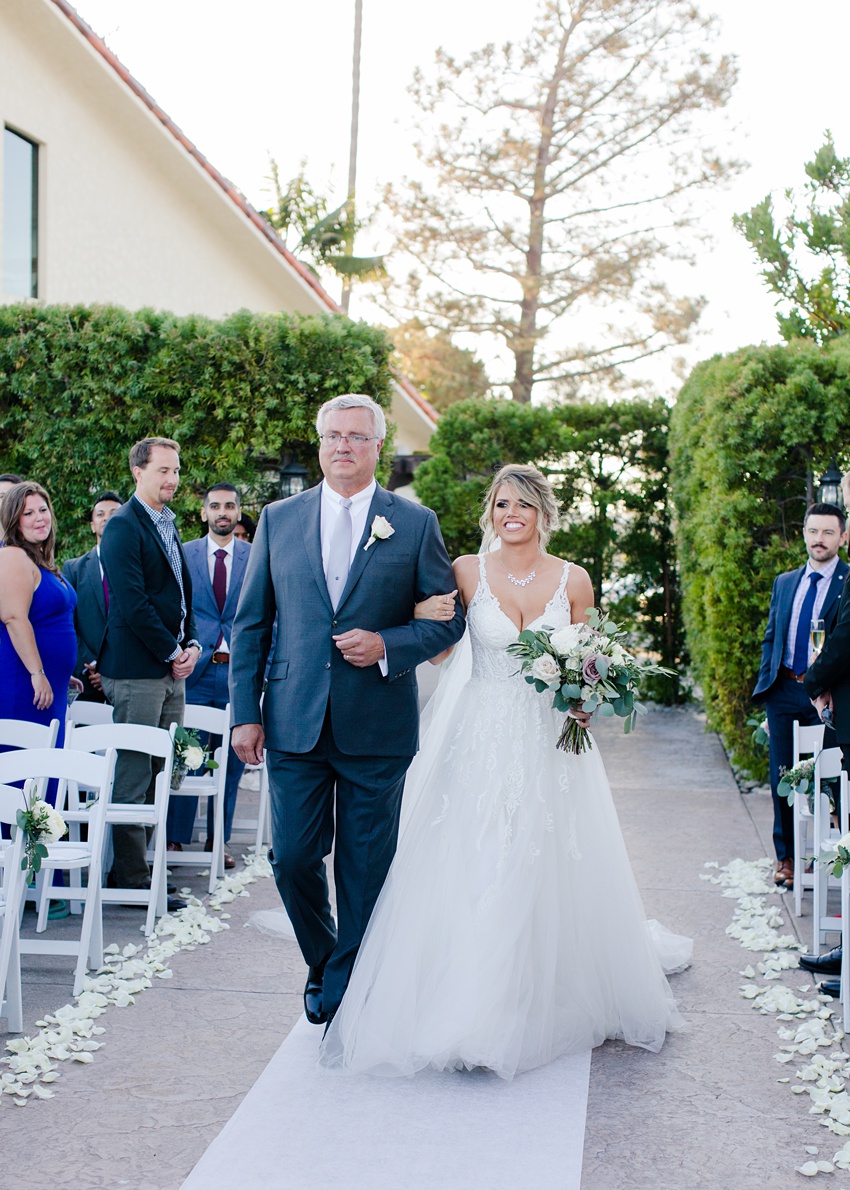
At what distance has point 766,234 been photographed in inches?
483

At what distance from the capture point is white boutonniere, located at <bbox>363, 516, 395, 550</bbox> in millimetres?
4394

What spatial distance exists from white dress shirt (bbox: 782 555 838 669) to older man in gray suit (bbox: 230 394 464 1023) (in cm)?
309

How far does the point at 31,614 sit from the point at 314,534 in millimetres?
2440

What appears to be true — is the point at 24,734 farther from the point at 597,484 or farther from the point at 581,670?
the point at 597,484

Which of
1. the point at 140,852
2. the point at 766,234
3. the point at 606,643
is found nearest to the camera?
the point at 606,643

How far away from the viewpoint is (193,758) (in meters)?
6.41

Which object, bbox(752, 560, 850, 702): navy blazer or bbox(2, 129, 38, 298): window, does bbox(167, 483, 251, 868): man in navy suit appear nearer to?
bbox(752, 560, 850, 702): navy blazer

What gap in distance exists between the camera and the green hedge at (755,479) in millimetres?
9750

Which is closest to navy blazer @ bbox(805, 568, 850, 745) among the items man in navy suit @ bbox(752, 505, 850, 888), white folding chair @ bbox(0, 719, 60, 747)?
man in navy suit @ bbox(752, 505, 850, 888)

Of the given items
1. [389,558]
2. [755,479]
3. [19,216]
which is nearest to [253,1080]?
[389,558]

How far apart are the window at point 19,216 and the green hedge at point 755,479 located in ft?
23.5

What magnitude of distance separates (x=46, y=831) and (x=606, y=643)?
2307 millimetres

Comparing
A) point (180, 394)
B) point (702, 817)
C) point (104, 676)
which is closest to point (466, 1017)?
point (104, 676)

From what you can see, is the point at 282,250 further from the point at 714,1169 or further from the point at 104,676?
the point at 714,1169
